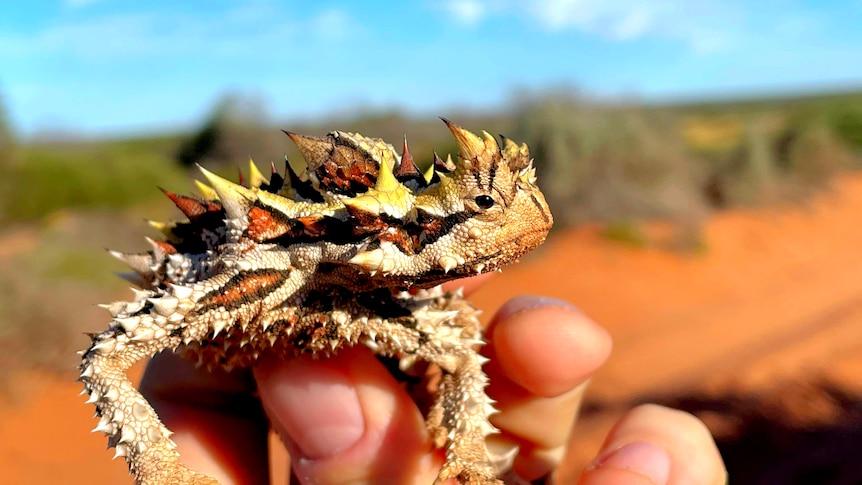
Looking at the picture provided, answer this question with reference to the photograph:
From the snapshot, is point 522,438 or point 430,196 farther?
point 522,438

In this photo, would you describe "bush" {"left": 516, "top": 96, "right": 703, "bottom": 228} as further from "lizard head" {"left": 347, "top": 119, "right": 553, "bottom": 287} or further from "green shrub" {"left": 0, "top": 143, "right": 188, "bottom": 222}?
"green shrub" {"left": 0, "top": 143, "right": 188, "bottom": 222}

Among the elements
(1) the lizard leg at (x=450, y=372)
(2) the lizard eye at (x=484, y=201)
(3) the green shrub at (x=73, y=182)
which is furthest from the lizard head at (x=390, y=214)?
(3) the green shrub at (x=73, y=182)

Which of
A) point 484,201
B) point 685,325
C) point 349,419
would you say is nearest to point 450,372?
point 349,419

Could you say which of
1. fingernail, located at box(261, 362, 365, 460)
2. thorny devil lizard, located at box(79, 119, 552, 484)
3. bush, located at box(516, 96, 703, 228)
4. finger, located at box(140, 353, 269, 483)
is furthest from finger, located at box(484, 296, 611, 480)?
bush, located at box(516, 96, 703, 228)

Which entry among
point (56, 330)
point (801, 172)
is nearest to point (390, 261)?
point (56, 330)

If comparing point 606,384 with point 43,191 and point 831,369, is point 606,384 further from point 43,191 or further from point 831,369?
point 43,191

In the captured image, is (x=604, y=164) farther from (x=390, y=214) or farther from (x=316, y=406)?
(x=390, y=214)
